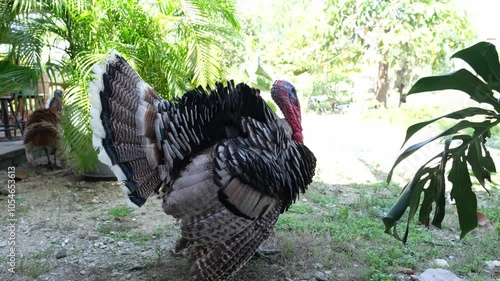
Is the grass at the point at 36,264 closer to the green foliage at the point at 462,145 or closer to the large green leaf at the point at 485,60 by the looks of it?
the green foliage at the point at 462,145

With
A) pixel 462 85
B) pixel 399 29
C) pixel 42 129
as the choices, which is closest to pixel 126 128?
pixel 462 85

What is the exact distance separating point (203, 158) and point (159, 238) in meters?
1.37

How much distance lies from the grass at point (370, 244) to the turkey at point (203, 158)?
0.70m

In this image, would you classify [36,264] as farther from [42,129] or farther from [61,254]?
[42,129]

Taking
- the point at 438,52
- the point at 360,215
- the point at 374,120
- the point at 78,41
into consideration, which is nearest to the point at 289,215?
the point at 360,215

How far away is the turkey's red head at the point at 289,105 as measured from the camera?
3.18m

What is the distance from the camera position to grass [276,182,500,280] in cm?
300

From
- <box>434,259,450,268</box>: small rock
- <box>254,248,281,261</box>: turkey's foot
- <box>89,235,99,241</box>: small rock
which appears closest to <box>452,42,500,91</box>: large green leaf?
<box>434,259,450,268</box>: small rock

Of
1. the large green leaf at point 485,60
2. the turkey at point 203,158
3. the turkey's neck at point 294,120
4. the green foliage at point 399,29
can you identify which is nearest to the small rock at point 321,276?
the turkey at point 203,158

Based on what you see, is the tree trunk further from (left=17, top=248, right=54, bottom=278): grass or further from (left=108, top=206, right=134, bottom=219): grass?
(left=17, top=248, right=54, bottom=278): grass

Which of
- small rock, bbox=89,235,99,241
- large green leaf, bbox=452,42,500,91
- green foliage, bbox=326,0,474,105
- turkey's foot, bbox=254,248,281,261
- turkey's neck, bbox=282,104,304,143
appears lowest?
small rock, bbox=89,235,99,241

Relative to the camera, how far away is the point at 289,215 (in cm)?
413

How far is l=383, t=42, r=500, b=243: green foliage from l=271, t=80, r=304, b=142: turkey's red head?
102 cm

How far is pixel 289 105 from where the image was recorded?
3.21m
